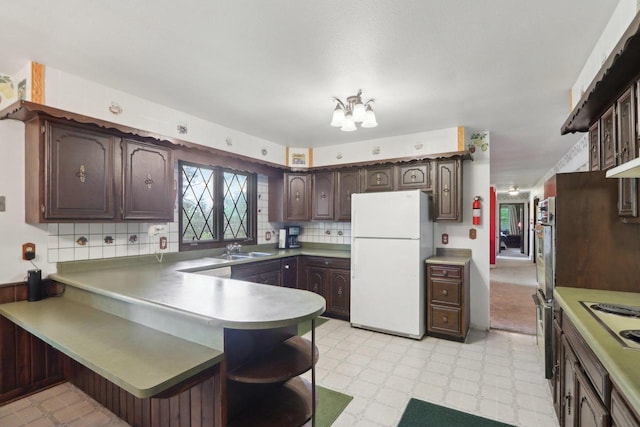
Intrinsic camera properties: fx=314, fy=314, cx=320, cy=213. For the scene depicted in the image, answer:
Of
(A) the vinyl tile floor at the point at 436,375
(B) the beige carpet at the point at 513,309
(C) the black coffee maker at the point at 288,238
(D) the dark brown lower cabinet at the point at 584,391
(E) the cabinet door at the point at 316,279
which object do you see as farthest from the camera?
(C) the black coffee maker at the point at 288,238

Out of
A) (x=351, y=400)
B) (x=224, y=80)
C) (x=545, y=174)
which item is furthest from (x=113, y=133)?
(x=545, y=174)

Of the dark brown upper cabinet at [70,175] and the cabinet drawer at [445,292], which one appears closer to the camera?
the dark brown upper cabinet at [70,175]

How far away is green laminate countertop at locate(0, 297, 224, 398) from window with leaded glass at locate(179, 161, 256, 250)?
1517mm

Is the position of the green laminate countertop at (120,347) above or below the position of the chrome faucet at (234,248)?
below

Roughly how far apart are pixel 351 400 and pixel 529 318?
10.7ft

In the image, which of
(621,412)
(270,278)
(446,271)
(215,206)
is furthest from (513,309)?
(215,206)

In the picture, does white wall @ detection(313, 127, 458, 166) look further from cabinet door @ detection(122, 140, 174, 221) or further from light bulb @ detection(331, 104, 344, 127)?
cabinet door @ detection(122, 140, 174, 221)

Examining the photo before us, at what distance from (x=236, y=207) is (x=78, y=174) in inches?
79.2

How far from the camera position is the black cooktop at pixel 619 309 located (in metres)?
1.52

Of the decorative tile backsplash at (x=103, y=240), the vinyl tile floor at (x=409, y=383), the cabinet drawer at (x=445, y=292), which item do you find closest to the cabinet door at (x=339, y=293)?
the vinyl tile floor at (x=409, y=383)

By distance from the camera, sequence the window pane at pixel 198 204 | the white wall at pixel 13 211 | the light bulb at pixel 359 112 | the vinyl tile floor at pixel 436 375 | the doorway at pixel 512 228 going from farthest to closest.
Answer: the doorway at pixel 512 228 < the window pane at pixel 198 204 < the light bulb at pixel 359 112 < the white wall at pixel 13 211 < the vinyl tile floor at pixel 436 375

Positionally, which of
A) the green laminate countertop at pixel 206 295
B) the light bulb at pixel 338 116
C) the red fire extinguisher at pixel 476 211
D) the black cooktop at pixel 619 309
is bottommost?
the black cooktop at pixel 619 309

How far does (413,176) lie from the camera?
3.91 meters

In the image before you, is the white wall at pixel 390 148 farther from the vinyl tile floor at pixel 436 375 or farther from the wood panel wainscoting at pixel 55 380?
the wood panel wainscoting at pixel 55 380
